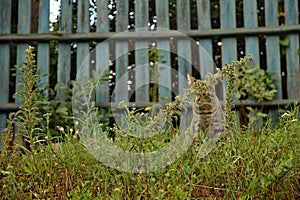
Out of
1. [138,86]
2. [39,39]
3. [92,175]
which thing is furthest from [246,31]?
[92,175]

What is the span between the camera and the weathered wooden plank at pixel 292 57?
4.95m

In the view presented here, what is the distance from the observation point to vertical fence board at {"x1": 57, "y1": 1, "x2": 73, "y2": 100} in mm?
5012

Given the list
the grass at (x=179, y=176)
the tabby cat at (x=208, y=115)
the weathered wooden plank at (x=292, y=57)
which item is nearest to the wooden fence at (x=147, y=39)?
the weathered wooden plank at (x=292, y=57)

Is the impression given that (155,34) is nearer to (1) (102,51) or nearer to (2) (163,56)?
(2) (163,56)

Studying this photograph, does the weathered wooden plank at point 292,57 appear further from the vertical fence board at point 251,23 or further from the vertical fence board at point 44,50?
the vertical fence board at point 44,50

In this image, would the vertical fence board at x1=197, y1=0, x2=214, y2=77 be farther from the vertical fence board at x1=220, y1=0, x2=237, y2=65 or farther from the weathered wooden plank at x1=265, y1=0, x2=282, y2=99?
the weathered wooden plank at x1=265, y1=0, x2=282, y2=99

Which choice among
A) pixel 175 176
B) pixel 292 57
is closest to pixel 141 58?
pixel 292 57

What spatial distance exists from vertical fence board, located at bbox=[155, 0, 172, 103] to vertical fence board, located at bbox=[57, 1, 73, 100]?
34.3 inches

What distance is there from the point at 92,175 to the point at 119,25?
10.3 ft

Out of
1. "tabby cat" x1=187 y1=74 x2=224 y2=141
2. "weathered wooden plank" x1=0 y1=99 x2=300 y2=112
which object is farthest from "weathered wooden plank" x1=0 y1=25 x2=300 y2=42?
"tabby cat" x1=187 y1=74 x2=224 y2=141

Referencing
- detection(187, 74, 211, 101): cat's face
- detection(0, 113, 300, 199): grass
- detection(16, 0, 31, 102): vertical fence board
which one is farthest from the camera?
detection(16, 0, 31, 102): vertical fence board

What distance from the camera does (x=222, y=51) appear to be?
5.02 m

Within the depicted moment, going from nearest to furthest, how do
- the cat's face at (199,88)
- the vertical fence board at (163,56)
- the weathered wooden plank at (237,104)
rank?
the cat's face at (199,88)
the weathered wooden plank at (237,104)
the vertical fence board at (163,56)

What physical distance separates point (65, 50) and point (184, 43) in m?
1.16
